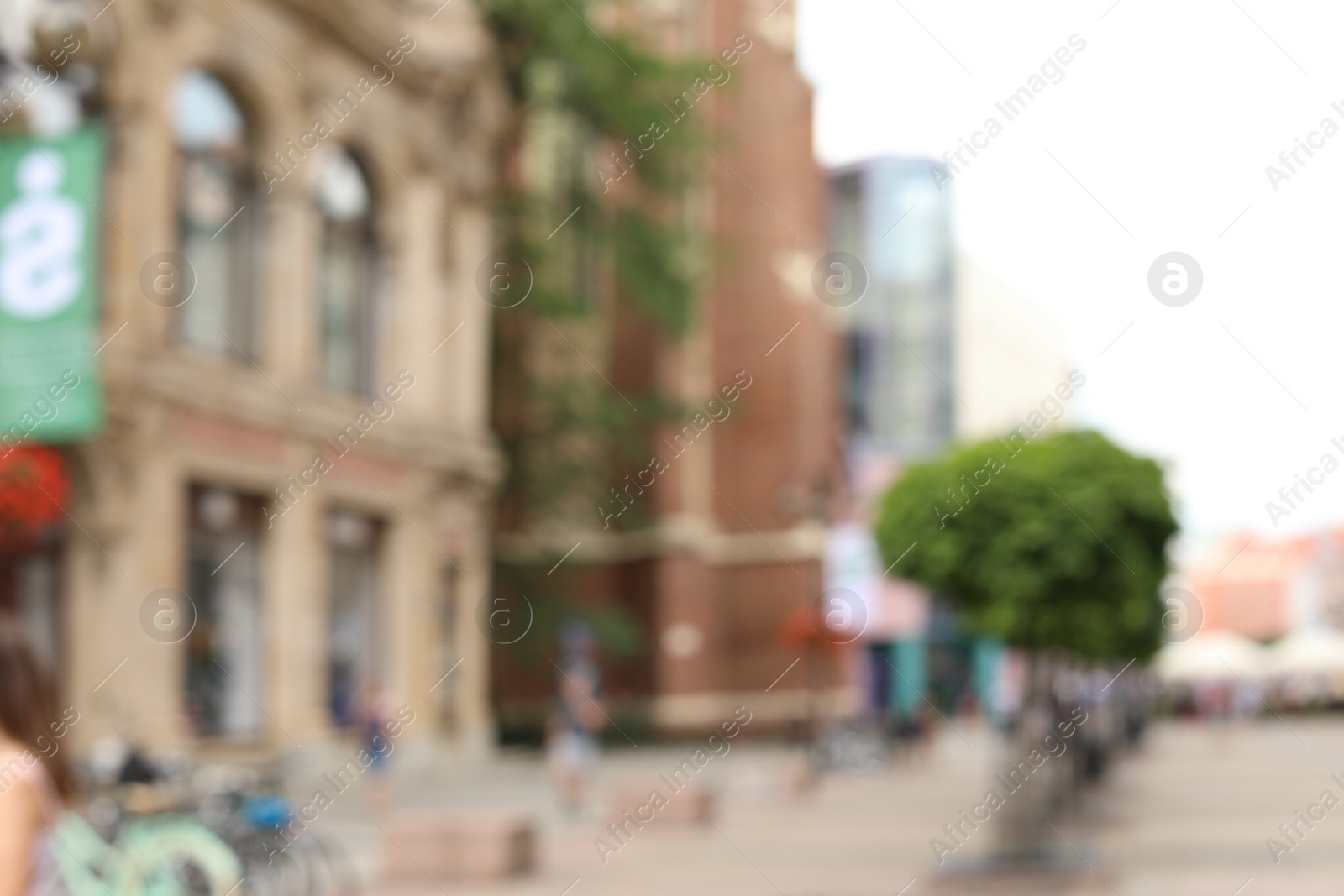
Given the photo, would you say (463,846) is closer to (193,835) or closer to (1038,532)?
(193,835)

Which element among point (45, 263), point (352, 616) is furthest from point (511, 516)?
point (45, 263)

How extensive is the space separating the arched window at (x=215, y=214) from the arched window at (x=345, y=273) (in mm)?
1856

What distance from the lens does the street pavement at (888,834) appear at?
509 inches

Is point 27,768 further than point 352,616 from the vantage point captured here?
No

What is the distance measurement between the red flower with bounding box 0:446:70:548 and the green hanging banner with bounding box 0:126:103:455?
63cm

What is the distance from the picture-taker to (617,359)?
145ft

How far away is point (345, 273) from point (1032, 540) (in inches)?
622

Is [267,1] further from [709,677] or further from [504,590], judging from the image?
[709,677]

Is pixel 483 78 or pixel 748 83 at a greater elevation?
pixel 748 83

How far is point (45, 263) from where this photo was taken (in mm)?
14000

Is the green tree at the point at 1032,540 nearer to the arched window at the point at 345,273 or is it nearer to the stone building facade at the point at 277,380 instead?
the stone building facade at the point at 277,380

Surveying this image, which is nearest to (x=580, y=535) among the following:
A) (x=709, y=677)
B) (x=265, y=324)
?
(x=709, y=677)

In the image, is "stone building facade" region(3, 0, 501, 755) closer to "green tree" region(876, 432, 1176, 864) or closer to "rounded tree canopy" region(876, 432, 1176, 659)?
"green tree" region(876, 432, 1176, 864)

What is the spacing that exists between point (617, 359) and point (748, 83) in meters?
8.30
